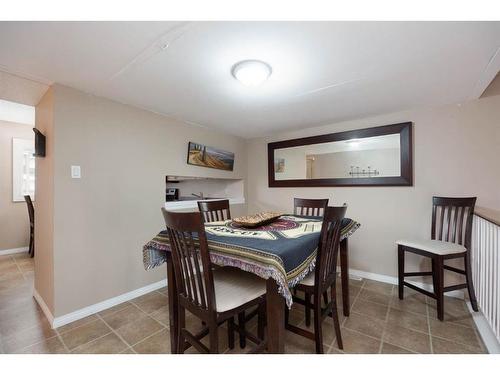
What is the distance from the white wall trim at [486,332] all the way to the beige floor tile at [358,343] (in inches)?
27.8

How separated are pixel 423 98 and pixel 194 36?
2214 millimetres

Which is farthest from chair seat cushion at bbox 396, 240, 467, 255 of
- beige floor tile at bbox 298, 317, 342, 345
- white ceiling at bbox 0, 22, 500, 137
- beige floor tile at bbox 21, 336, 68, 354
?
beige floor tile at bbox 21, 336, 68, 354

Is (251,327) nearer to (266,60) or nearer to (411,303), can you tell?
(411,303)

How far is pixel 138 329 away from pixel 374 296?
2.24m

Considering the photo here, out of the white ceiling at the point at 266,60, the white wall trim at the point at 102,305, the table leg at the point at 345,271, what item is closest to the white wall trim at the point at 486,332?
the table leg at the point at 345,271

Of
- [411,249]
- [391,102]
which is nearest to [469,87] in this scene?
[391,102]

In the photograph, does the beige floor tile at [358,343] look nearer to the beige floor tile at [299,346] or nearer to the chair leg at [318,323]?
the beige floor tile at [299,346]

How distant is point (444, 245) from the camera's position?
6.55 ft

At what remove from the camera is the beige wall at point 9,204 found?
3.51 metres

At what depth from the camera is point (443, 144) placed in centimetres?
231

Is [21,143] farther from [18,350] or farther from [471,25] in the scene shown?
[471,25]

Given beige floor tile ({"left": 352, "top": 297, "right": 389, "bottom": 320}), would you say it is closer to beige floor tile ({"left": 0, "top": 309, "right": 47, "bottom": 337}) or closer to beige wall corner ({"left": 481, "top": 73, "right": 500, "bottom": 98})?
beige wall corner ({"left": 481, "top": 73, "right": 500, "bottom": 98})

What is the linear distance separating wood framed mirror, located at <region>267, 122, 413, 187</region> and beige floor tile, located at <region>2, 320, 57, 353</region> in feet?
9.59

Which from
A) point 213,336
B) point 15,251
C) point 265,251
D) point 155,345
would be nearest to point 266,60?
point 265,251
